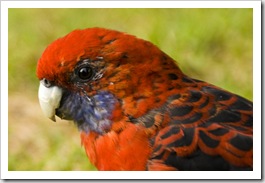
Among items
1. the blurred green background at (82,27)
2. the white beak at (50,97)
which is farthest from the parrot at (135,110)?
the blurred green background at (82,27)

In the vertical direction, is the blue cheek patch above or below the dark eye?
below

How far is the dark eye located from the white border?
42 cm

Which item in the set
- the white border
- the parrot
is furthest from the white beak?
the white border

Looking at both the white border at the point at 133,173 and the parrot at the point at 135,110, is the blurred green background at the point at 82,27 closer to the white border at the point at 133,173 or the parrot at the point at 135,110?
the white border at the point at 133,173

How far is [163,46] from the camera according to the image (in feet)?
14.0

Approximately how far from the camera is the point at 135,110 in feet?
10.1

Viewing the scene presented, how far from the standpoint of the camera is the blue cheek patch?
309 cm

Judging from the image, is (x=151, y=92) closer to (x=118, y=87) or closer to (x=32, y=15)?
(x=118, y=87)

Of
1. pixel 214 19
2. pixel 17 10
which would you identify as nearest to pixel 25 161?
pixel 17 10

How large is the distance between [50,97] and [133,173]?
0.48 m

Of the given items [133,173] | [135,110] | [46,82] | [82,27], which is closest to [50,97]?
[46,82]

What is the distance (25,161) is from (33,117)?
0.41 metres

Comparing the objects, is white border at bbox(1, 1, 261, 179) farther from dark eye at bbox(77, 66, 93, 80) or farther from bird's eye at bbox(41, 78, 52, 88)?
dark eye at bbox(77, 66, 93, 80)

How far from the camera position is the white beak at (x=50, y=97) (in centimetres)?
312
